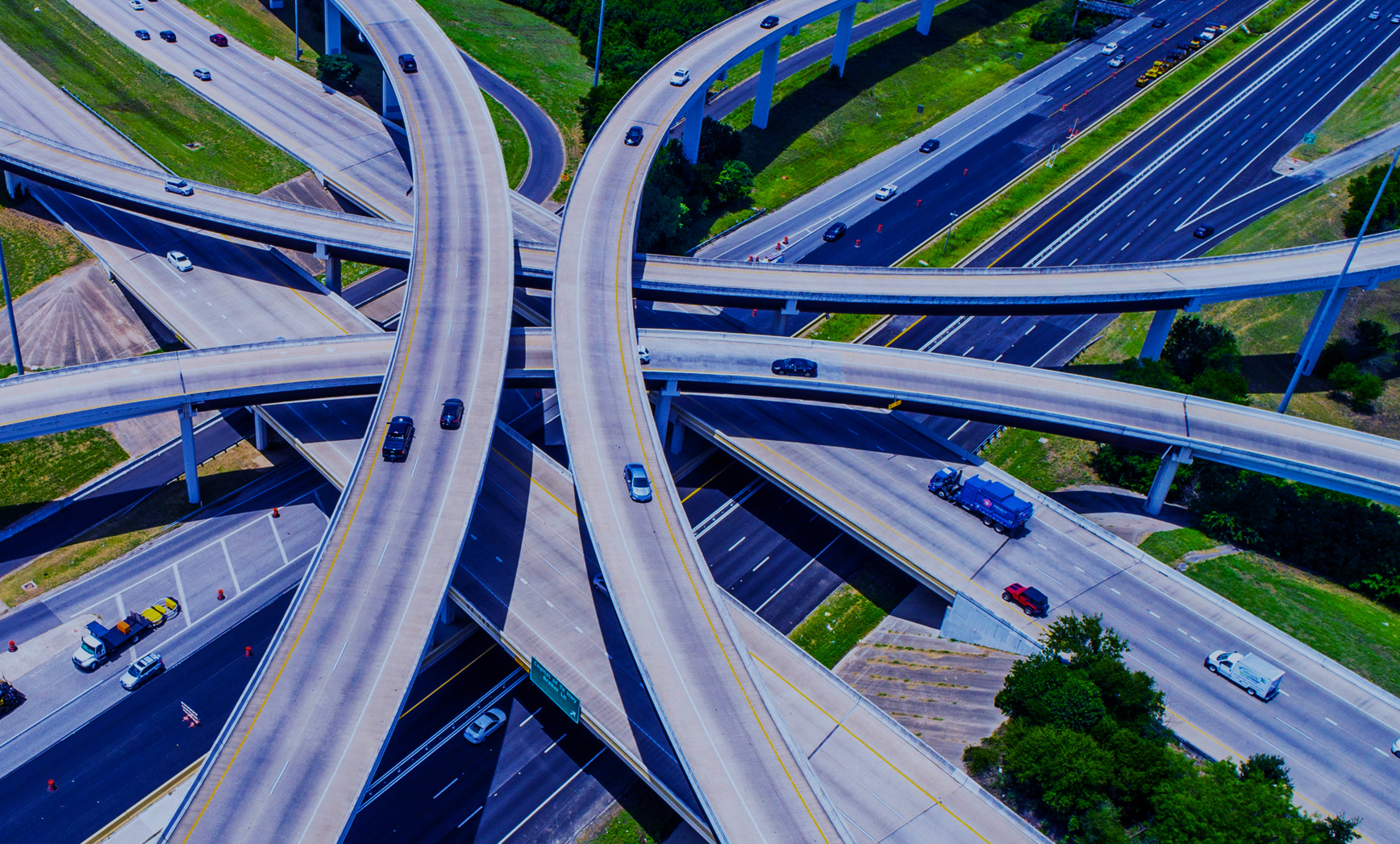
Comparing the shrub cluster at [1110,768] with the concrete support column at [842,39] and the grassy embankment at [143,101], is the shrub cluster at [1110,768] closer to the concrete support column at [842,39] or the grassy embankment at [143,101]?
the grassy embankment at [143,101]

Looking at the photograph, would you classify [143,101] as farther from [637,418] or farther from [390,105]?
[637,418]

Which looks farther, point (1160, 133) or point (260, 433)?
point (1160, 133)

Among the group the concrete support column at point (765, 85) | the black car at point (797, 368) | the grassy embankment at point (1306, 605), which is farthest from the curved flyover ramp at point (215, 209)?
the grassy embankment at point (1306, 605)

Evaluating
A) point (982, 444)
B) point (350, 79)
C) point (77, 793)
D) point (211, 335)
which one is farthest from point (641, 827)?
point (350, 79)

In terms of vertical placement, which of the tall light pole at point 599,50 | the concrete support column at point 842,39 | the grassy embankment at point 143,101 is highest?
the concrete support column at point 842,39

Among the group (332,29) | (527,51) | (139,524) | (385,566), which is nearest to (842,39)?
(527,51)

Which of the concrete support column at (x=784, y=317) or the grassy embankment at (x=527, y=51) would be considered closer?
the concrete support column at (x=784, y=317)

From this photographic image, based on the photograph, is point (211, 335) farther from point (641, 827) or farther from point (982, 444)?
point (982, 444)
